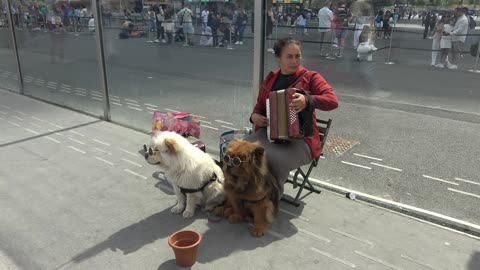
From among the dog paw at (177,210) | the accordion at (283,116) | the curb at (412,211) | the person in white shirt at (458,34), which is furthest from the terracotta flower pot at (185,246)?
the person in white shirt at (458,34)

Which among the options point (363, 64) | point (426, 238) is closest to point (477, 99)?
point (363, 64)

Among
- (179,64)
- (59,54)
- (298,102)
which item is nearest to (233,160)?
(298,102)

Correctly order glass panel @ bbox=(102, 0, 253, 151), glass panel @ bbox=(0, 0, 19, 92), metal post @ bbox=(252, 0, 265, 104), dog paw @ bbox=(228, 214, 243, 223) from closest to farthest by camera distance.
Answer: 1. dog paw @ bbox=(228, 214, 243, 223)
2. metal post @ bbox=(252, 0, 265, 104)
3. glass panel @ bbox=(102, 0, 253, 151)
4. glass panel @ bbox=(0, 0, 19, 92)

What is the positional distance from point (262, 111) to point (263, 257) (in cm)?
132

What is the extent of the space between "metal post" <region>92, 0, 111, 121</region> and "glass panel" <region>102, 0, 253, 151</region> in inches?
3.0

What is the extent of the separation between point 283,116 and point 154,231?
1.44 meters

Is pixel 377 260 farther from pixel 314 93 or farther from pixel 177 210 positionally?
pixel 177 210

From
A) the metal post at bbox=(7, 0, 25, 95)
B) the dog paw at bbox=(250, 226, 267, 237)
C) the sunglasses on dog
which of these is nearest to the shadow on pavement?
the dog paw at bbox=(250, 226, 267, 237)

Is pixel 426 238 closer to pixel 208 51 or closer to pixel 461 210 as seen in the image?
pixel 461 210

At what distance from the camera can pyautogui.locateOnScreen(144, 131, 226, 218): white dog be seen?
3057 millimetres

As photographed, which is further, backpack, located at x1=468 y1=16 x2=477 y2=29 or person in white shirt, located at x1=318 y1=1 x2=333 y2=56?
person in white shirt, located at x1=318 y1=1 x2=333 y2=56

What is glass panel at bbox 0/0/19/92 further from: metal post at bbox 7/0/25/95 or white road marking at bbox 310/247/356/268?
white road marking at bbox 310/247/356/268

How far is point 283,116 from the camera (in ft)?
9.84

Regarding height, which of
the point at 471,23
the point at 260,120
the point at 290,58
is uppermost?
the point at 471,23
